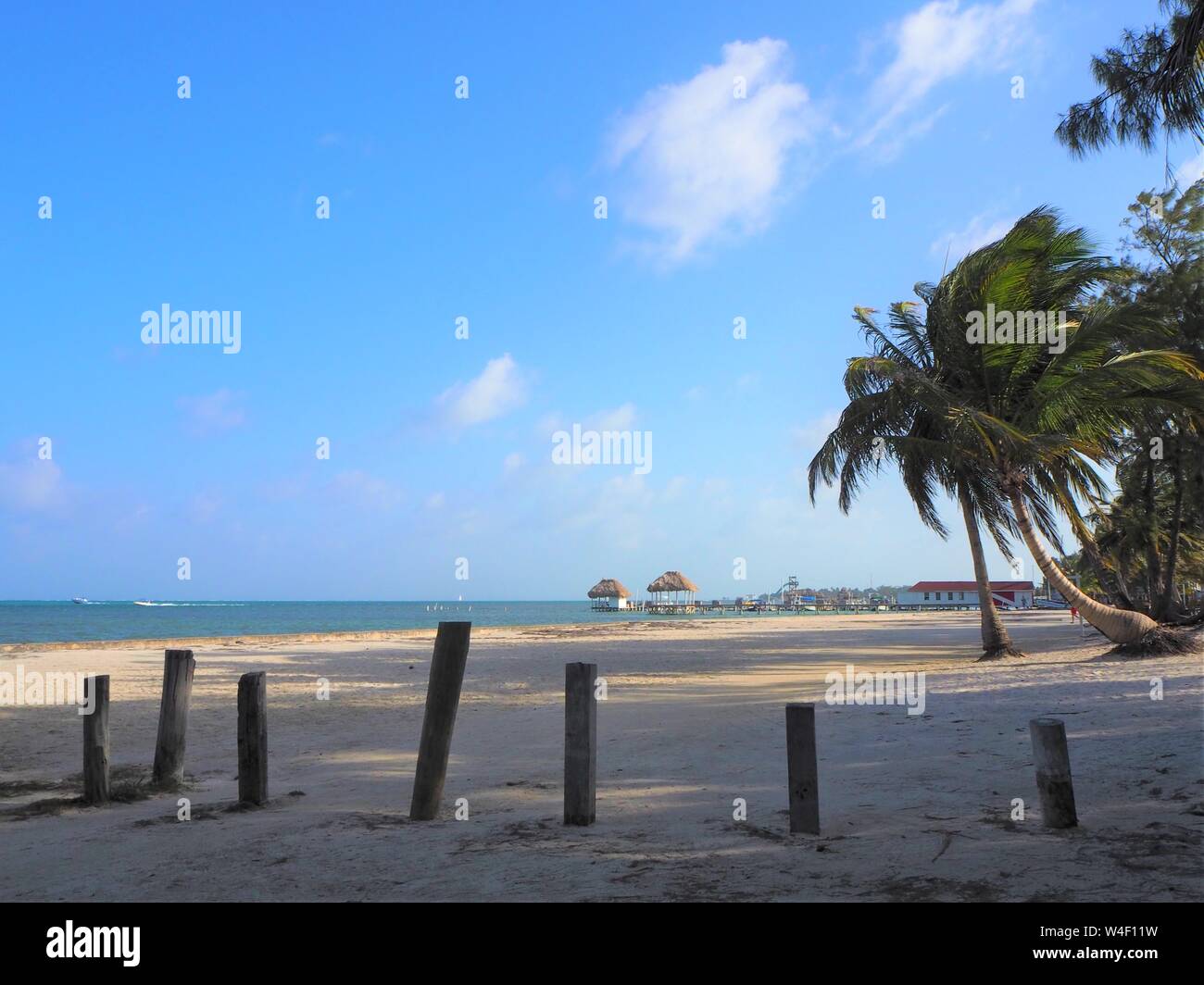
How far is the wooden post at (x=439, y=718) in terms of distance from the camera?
21.8 feet

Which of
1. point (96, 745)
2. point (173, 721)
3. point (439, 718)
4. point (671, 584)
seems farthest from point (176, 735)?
point (671, 584)

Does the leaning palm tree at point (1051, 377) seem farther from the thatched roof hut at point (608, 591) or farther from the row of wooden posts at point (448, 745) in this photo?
the thatched roof hut at point (608, 591)

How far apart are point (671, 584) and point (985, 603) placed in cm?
7469

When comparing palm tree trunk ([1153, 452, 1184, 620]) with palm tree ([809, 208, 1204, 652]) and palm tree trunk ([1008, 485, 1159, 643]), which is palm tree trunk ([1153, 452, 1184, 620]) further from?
palm tree trunk ([1008, 485, 1159, 643])

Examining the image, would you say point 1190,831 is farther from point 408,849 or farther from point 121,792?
point 121,792

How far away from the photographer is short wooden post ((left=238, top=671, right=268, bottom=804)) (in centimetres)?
714

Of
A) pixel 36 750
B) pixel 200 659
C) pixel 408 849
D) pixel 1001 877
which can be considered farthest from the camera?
pixel 200 659

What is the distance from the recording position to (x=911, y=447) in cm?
1803

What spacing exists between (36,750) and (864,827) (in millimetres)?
9696

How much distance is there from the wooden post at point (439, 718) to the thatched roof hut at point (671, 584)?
8624cm

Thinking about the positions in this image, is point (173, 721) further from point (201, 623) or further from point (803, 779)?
point (201, 623)
